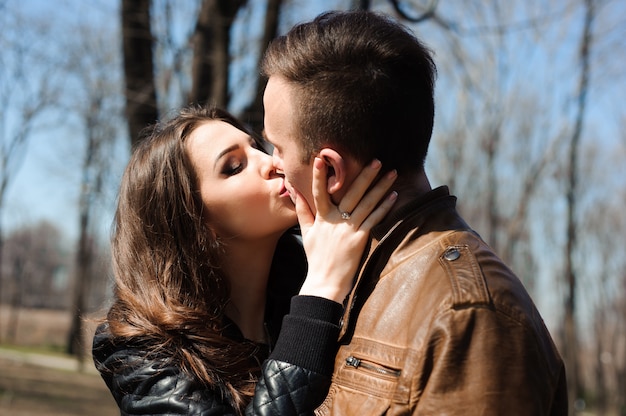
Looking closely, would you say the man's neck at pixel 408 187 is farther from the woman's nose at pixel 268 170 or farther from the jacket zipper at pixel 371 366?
the woman's nose at pixel 268 170

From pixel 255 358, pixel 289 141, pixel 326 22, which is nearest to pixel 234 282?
pixel 255 358

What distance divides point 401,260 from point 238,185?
3.37ft

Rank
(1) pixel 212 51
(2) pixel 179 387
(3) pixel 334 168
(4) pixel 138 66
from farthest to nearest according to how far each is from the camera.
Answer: (4) pixel 138 66, (1) pixel 212 51, (2) pixel 179 387, (3) pixel 334 168

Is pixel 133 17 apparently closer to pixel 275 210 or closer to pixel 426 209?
pixel 275 210

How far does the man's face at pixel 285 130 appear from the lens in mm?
1931

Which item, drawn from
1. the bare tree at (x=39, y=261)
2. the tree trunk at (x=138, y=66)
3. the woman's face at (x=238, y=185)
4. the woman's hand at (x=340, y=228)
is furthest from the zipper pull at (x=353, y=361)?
the bare tree at (x=39, y=261)

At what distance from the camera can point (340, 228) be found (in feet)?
Answer: 6.66

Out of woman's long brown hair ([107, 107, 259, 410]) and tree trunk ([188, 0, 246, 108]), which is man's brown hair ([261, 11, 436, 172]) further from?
tree trunk ([188, 0, 246, 108])

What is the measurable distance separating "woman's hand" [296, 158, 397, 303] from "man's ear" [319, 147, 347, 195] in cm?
2

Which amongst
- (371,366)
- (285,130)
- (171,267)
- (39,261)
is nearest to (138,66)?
(171,267)

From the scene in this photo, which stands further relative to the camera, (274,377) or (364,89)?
(274,377)

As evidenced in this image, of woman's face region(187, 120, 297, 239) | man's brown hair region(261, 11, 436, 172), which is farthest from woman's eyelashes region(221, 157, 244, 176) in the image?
man's brown hair region(261, 11, 436, 172)

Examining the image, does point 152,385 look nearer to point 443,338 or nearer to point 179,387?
point 179,387

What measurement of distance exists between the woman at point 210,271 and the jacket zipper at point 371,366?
249 millimetres
